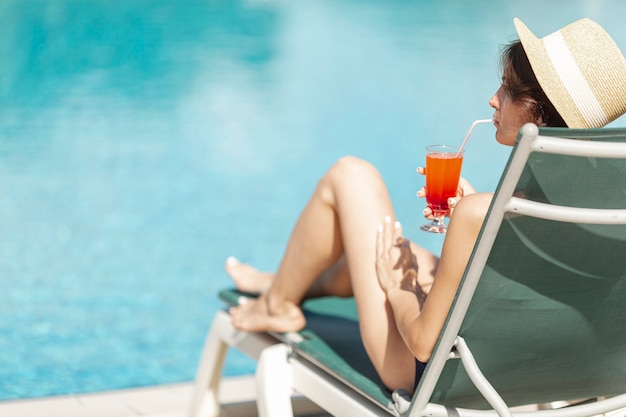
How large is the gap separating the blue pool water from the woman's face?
343cm

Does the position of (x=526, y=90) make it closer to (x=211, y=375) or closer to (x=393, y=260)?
(x=393, y=260)

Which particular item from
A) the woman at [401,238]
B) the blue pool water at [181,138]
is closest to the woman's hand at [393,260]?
the woman at [401,238]

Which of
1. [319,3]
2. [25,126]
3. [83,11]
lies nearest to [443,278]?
[25,126]

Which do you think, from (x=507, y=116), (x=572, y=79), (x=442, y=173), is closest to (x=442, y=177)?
(x=442, y=173)

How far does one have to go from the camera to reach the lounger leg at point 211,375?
3902mm

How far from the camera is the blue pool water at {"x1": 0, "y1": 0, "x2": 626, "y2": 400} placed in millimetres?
6258

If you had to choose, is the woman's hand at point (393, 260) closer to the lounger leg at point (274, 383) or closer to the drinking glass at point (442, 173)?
the drinking glass at point (442, 173)

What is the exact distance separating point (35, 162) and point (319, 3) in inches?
A: 387

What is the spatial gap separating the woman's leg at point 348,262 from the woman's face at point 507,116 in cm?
60

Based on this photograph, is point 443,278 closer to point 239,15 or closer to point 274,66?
point 274,66

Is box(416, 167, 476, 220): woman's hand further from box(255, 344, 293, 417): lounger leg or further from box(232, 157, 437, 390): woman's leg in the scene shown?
box(255, 344, 293, 417): lounger leg

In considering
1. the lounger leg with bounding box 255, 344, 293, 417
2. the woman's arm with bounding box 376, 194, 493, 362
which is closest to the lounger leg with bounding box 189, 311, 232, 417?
the lounger leg with bounding box 255, 344, 293, 417

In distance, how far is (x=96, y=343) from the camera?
5.91 m

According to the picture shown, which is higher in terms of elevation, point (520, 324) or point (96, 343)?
point (520, 324)
